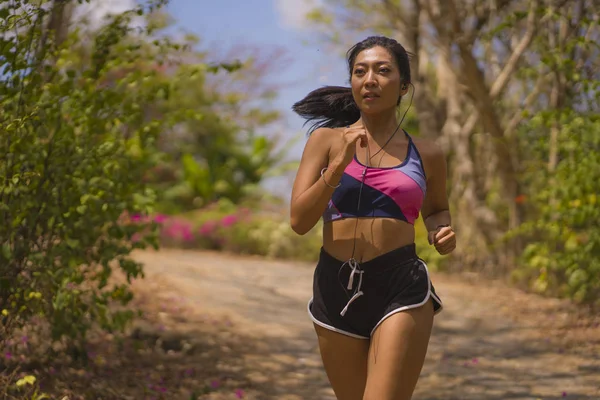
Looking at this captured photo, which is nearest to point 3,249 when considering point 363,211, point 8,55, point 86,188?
point 86,188

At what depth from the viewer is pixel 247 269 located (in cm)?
1120

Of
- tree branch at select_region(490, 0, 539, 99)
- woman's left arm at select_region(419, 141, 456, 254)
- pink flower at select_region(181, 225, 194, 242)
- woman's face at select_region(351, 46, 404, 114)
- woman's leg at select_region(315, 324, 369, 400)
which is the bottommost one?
pink flower at select_region(181, 225, 194, 242)

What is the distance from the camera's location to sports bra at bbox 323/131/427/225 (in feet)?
9.84

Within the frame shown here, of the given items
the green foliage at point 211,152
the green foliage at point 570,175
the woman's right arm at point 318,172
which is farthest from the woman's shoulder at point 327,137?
the green foliage at point 211,152

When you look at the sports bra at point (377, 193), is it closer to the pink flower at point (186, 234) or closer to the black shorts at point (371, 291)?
the black shorts at point (371, 291)

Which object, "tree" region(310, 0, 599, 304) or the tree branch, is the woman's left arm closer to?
"tree" region(310, 0, 599, 304)

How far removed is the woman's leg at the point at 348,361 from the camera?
3.00m

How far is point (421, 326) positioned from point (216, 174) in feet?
51.5

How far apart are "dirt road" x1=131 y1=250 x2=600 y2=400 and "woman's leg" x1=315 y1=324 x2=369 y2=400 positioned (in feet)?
8.97

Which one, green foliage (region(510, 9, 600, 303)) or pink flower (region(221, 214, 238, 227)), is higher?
green foliage (region(510, 9, 600, 303))

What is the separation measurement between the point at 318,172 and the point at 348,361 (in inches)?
26.8

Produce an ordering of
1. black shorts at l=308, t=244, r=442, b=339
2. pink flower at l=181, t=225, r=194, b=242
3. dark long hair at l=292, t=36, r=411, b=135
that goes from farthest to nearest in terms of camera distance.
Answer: pink flower at l=181, t=225, r=194, b=242
dark long hair at l=292, t=36, r=411, b=135
black shorts at l=308, t=244, r=442, b=339

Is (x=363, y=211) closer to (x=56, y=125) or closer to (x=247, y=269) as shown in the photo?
(x=56, y=125)

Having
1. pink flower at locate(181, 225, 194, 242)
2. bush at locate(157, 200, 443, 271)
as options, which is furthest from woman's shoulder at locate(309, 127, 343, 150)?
pink flower at locate(181, 225, 194, 242)
